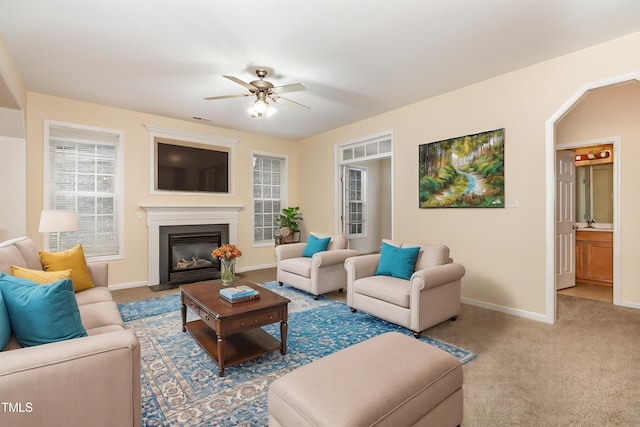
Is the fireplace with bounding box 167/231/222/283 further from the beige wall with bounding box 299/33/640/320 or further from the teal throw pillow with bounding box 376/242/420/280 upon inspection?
the beige wall with bounding box 299/33/640/320

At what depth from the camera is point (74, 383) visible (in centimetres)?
123

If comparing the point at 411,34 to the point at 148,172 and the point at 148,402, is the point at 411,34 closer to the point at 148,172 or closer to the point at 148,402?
the point at 148,402

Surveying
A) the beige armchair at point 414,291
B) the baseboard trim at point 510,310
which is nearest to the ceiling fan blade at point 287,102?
the beige armchair at point 414,291

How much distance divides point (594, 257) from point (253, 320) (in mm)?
5373

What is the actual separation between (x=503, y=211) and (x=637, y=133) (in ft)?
6.83

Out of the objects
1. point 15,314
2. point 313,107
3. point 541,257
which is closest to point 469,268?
point 541,257

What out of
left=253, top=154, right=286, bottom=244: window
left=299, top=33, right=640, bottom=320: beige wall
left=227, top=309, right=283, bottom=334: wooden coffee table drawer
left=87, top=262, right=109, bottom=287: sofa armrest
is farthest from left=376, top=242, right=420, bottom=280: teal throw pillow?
left=253, top=154, right=286, bottom=244: window

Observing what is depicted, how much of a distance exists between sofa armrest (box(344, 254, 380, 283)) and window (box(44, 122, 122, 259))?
3.61 metres

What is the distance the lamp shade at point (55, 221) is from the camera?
3.28 meters

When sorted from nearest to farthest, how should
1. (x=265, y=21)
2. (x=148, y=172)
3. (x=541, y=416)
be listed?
(x=541, y=416)
(x=265, y=21)
(x=148, y=172)

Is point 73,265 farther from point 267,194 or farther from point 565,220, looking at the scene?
point 565,220

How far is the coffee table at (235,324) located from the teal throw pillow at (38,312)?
2.98 feet

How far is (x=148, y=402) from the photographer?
1.93 m

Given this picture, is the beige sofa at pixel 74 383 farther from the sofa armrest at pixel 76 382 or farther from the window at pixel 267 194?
the window at pixel 267 194
